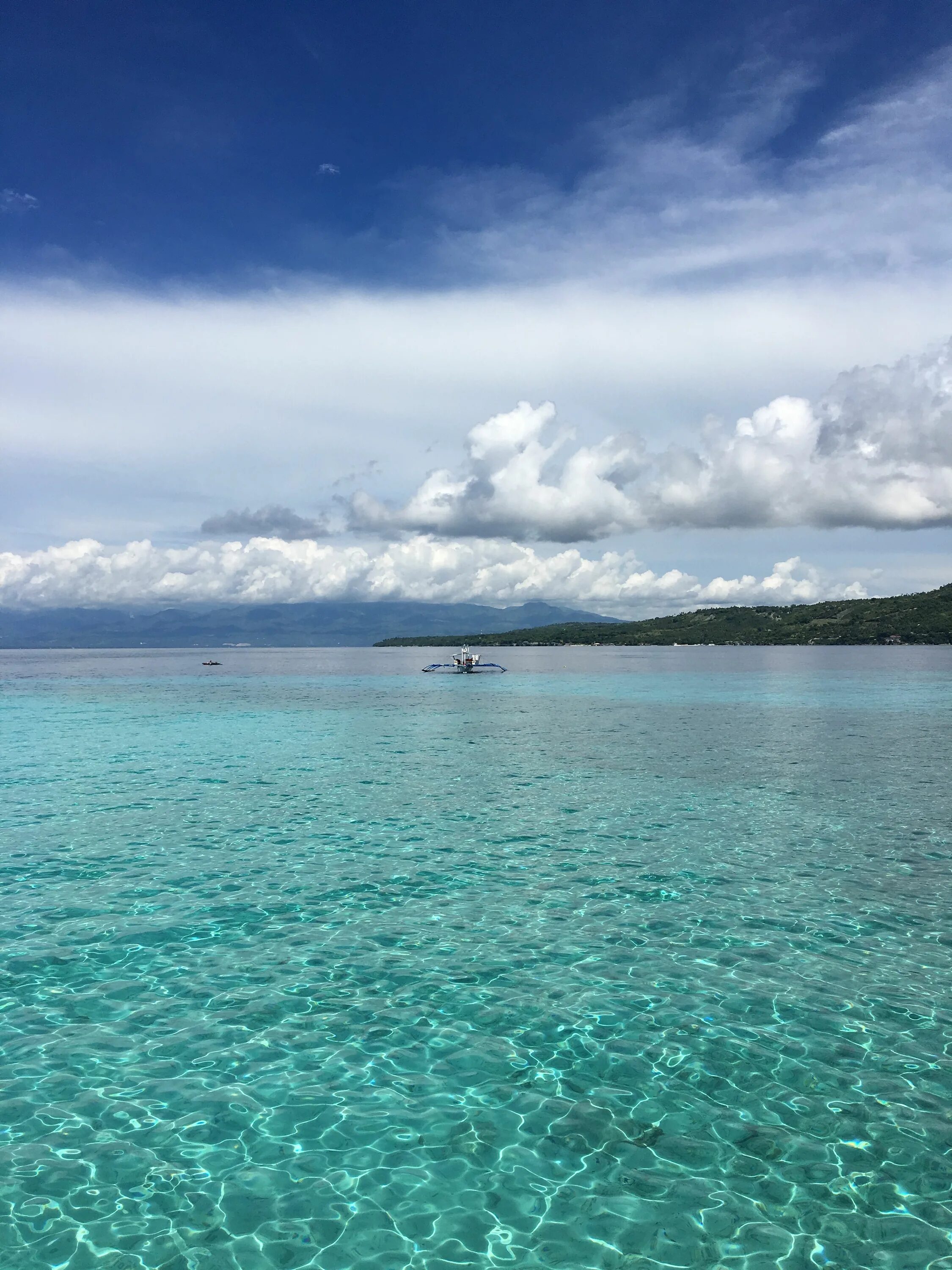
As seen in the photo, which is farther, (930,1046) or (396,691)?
(396,691)

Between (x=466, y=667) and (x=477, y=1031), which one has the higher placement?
(x=477, y=1031)

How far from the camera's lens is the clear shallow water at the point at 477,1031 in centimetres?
875

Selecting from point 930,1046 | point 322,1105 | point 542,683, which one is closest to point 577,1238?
point 322,1105

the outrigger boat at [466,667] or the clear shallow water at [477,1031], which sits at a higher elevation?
the clear shallow water at [477,1031]

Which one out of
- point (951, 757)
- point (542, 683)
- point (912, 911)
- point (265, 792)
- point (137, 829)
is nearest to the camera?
point (912, 911)

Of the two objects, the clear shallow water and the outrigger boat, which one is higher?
the clear shallow water

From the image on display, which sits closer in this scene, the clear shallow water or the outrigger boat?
the clear shallow water

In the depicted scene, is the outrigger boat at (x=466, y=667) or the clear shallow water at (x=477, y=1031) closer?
the clear shallow water at (x=477, y=1031)

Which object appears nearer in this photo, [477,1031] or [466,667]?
[477,1031]

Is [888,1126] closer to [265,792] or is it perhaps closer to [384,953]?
[384,953]

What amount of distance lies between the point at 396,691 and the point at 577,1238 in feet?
319

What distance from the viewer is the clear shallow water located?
8.75m

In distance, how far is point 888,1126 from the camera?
1027 centimetres

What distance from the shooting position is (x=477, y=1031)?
1291cm
